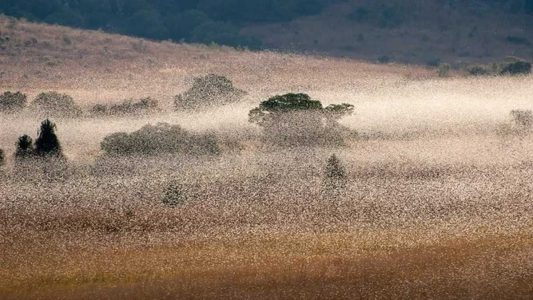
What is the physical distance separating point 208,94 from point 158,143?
645 inches

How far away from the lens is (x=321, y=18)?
138m

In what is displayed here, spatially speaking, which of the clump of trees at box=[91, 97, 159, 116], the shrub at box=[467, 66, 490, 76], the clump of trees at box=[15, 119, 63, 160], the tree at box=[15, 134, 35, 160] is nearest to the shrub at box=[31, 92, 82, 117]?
the clump of trees at box=[91, 97, 159, 116]

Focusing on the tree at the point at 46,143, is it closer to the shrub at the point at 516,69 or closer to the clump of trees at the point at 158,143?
the clump of trees at the point at 158,143

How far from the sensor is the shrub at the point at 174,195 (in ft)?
100

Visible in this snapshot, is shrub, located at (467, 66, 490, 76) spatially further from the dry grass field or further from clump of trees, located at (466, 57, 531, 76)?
the dry grass field

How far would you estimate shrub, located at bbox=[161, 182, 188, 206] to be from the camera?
30609 millimetres

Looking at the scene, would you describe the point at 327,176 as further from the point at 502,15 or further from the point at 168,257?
the point at 502,15

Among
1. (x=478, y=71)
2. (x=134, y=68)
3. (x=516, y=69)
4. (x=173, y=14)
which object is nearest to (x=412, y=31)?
(x=173, y=14)

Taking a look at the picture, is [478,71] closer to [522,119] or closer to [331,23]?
[522,119]

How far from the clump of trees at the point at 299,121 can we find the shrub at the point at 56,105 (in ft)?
36.3

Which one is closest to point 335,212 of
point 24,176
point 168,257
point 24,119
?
point 168,257

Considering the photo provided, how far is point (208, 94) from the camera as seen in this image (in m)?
54.2

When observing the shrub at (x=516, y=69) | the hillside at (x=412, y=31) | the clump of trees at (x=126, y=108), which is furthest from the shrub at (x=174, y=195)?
the hillside at (x=412, y=31)

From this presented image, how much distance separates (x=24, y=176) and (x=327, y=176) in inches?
451
